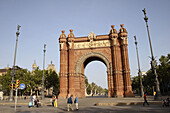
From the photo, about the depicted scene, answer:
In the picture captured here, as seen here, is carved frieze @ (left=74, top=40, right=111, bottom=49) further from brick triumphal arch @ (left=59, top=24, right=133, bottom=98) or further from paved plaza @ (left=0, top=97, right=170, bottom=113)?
paved plaza @ (left=0, top=97, right=170, bottom=113)

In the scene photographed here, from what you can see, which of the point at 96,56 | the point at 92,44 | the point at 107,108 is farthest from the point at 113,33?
the point at 107,108

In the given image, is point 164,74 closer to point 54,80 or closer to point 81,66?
point 81,66

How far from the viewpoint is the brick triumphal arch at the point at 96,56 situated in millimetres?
31973

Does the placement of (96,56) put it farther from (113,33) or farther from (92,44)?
(113,33)

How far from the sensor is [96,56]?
1385 inches

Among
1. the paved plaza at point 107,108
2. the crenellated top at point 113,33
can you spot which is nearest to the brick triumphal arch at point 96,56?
the crenellated top at point 113,33

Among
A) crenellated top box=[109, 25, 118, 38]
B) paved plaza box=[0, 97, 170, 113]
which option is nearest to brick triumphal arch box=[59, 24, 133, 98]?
crenellated top box=[109, 25, 118, 38]

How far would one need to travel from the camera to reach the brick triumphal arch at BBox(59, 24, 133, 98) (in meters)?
32.0

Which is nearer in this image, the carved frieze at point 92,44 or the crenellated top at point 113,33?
the crenellated top at point 113,33

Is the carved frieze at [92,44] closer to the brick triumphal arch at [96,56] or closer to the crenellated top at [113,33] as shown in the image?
the brick triumphal arch at [96,56]

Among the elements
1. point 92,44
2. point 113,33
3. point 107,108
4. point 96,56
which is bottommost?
point 107,108

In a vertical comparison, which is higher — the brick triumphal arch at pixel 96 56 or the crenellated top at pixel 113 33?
the crenellated top at pixel 113 33

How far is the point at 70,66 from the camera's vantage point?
3488 centimetres

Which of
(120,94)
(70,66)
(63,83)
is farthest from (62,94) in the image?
(120,94)
